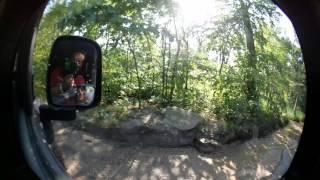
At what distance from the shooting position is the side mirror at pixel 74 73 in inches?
41.9

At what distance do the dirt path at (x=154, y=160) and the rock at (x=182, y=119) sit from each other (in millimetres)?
635

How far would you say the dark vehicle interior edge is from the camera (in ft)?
2.46

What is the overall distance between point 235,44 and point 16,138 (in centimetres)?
387

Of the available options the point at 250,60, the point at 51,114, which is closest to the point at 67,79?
the point at 51,114

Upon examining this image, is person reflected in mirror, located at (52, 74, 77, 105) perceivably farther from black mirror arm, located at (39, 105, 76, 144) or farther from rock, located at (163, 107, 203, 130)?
rock, located at (163, 107, 203, 130)

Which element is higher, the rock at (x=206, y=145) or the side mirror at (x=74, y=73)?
the side mirror at (x=74, y=73)

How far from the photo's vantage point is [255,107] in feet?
16.1

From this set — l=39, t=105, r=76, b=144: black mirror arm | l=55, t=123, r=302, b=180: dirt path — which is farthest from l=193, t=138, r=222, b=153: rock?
l=39, t=105, r=76, b=144: black mirror arm

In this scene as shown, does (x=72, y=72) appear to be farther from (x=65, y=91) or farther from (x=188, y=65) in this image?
(x=188, y=65)

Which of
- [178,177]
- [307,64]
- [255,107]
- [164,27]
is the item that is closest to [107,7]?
[164,27]

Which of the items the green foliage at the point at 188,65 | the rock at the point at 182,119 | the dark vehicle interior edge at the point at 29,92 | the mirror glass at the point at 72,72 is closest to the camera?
the dark vehicle interior edge at the point at 29,92

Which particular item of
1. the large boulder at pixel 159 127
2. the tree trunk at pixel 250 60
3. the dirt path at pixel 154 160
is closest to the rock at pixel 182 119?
the large boulder at pixel 159 127

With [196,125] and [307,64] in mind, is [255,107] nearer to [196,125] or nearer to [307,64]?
[196,125]

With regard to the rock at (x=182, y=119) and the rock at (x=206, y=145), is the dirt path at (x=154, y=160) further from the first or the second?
the rock at (x=182, y=119)
